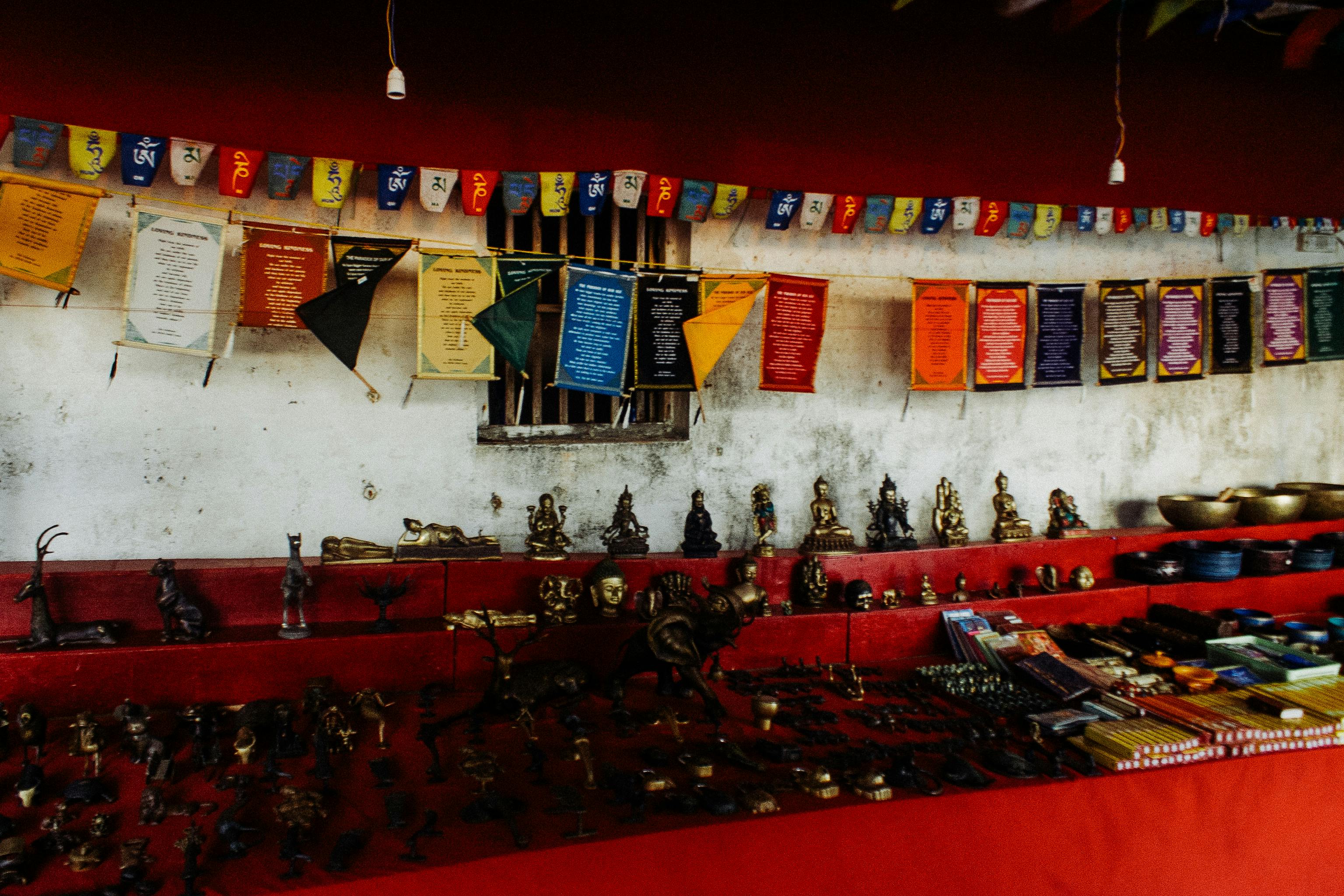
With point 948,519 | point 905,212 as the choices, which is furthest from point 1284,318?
point 905,212

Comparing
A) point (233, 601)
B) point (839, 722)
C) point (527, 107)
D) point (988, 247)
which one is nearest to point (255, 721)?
point (233, 601)

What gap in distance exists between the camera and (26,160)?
376cm

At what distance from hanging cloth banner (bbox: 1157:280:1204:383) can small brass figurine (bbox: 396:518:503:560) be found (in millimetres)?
5006

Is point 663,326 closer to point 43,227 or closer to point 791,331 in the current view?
point 791,331

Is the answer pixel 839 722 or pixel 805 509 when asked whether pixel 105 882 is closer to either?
pixel 839 722

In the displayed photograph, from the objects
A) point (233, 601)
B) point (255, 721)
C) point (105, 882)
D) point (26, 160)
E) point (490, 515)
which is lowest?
point (105, 882)

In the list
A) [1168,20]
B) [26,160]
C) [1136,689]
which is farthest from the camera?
[1168,20]

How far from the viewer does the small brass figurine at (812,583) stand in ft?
15.2

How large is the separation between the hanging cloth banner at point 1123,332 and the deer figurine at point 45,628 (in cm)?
640

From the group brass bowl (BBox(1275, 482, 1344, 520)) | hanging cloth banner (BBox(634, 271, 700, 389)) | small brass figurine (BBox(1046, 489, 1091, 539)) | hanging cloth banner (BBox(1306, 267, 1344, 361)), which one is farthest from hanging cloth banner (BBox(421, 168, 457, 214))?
brass bowl (BBox(1275, 482, 1344, 520))

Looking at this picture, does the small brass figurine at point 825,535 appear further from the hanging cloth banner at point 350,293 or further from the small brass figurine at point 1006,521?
the hanging cloth banner at point 350,293

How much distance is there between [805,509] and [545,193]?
2.81 metres

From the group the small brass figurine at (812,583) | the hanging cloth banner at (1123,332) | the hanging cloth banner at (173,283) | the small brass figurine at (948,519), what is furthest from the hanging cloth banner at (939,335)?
the hanging cloth banner at (173,283)

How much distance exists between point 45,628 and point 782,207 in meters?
4.40
